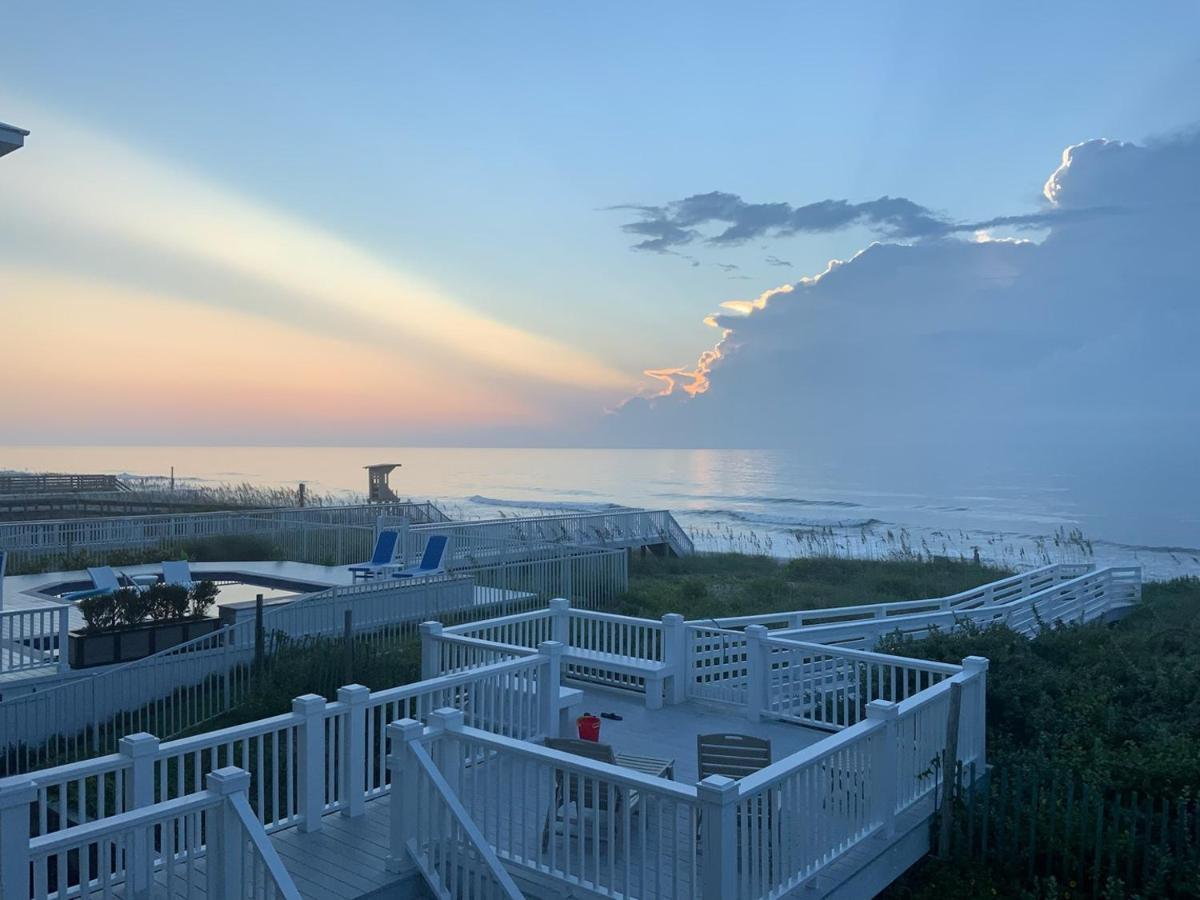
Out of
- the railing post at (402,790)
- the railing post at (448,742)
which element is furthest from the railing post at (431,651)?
the railing post at (402,790)

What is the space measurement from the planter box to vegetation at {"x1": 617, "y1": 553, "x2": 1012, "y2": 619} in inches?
330

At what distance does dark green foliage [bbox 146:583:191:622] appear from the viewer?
1272cm

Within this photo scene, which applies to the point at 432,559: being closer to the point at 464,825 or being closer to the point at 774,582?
the point at 774,582

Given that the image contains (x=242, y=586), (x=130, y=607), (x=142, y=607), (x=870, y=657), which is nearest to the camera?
(x=870, y=657)

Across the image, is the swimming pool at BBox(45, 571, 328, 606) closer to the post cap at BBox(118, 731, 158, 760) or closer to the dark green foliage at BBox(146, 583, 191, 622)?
the dark green foliage at BBox(146, 583, 191, 622)

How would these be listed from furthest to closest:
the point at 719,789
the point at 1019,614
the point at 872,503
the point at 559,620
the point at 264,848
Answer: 1. the point at 872,503
2. the point at 1019,614
3. the point at 559,620
4. the point at 719,789
5. the point at 264,848

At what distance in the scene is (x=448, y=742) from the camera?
629 cm

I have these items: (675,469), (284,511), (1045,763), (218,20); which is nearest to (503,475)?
(675,469)

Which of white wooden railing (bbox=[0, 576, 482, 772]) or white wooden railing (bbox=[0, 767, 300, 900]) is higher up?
white wooden railing (bbox=[0, 767, 300, 900])

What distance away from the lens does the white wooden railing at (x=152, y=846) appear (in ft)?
14.4

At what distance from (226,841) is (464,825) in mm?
1451

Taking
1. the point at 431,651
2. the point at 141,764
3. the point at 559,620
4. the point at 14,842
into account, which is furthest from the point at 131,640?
the point at 14,842

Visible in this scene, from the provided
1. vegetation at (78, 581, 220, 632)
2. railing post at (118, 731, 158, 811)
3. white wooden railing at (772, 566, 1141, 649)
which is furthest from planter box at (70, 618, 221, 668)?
white wooden railing at (772, 566, 1141, 649)

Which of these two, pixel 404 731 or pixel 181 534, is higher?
pixel 181 534
